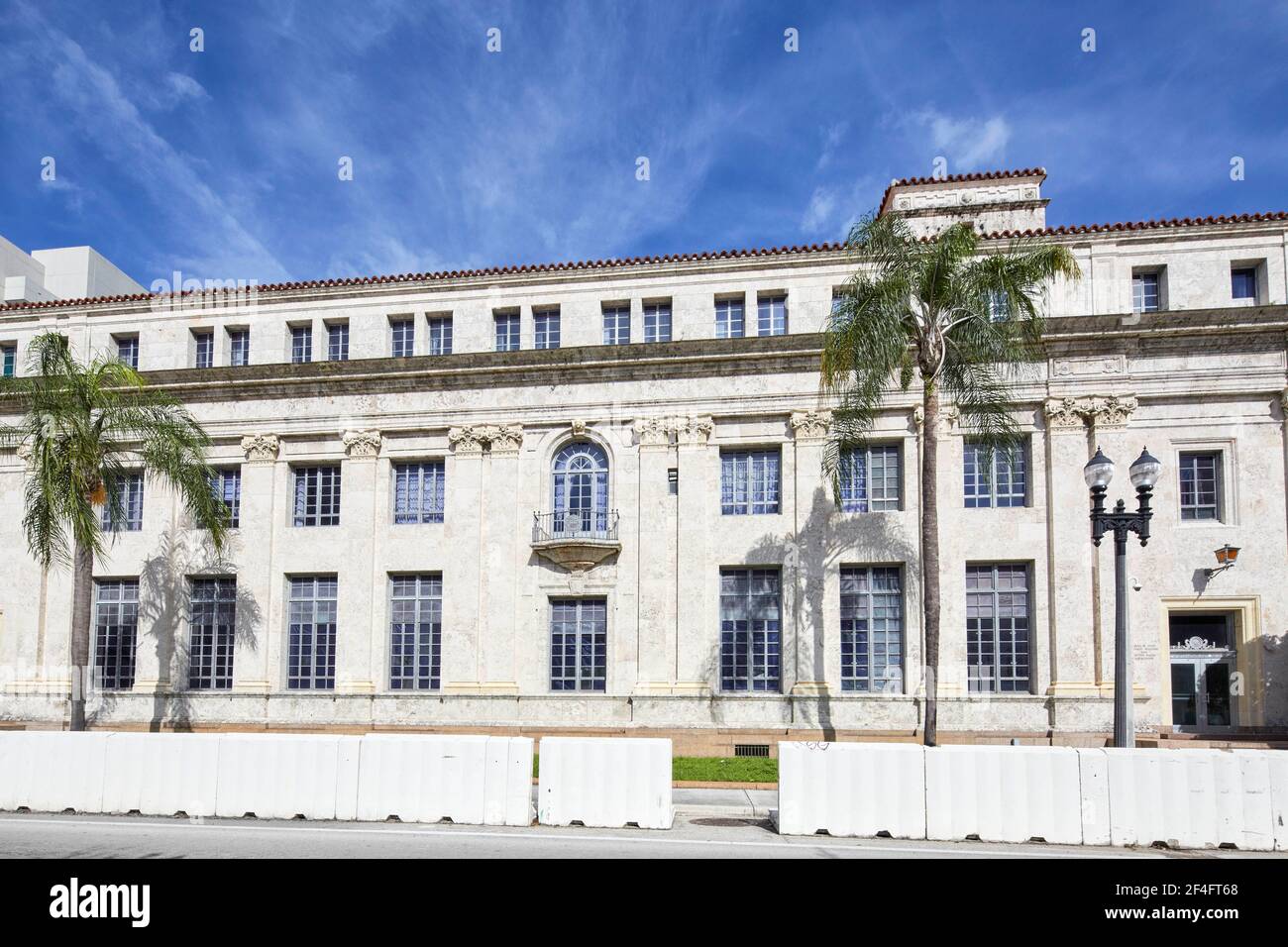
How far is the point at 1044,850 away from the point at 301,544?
2058 cm

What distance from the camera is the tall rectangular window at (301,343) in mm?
28547

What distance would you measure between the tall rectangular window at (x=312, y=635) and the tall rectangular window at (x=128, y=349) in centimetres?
876

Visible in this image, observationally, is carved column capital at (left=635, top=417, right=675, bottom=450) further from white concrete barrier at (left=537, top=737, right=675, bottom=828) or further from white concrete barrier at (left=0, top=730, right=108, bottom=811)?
white concrete barrier at (left=0, top=730, right=108, bottom=811)

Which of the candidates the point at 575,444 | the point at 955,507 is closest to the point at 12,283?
the point at 575,444

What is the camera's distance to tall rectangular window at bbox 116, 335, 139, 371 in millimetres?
29289

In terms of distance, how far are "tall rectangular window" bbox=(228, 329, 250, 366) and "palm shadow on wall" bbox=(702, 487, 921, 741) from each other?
51.3 feet

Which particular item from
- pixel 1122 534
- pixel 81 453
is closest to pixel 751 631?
pixel 1122 534

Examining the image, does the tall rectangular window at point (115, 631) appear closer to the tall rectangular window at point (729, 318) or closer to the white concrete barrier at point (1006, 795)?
the tall rectangular window at point (729, 318)

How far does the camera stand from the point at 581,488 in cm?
2645

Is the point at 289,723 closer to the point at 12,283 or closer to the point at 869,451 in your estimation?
the point at 869,451

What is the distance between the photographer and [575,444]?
26703 millimetres

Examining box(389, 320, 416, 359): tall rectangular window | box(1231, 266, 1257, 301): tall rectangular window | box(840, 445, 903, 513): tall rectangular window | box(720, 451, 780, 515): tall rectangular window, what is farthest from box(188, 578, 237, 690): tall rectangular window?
box(1231, 266, 1257, 301): tall rectangular window
